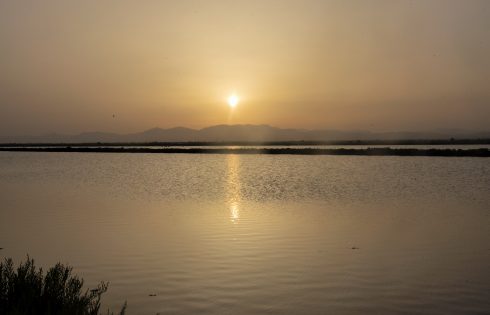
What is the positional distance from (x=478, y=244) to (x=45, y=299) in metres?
13.6

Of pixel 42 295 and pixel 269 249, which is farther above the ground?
pixel 42 295

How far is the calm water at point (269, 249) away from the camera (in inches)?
458

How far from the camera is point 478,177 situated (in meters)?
47.0

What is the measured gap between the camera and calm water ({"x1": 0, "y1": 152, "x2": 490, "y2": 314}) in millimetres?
11633

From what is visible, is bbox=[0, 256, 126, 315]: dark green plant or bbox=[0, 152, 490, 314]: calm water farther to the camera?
bbox=[0, 152, 490, 314]: calm water

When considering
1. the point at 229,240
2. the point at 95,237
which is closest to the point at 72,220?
the point at 95,237

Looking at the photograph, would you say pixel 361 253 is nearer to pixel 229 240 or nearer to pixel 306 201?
pixel 229 240

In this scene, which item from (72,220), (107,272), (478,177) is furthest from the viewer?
(478,177)

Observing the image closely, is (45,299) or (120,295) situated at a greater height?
(45,299)

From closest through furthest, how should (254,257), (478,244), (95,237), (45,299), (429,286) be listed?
(45,299), (429,286), (254,257), (478,244), (95,237)

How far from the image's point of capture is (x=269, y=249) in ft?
54.9

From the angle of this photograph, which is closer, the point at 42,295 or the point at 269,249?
the point at 42,295

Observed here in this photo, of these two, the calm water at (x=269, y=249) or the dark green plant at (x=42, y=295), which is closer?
the dark green plant at (x=42, y=295)

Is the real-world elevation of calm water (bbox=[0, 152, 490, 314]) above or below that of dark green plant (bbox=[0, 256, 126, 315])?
below
